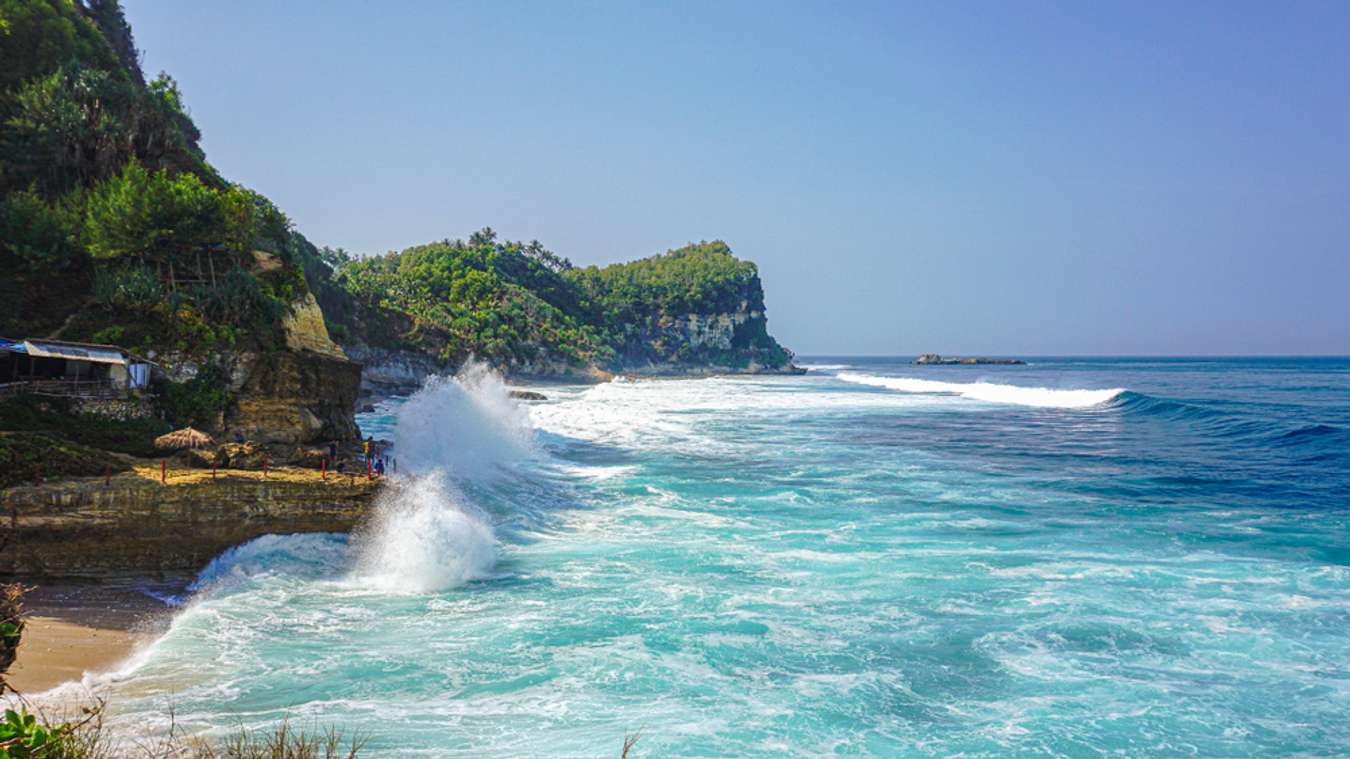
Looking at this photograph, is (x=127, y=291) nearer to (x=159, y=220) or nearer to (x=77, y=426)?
(x=159, y=220)

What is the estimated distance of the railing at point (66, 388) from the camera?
19.8m

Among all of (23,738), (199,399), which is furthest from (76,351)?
(23,738)

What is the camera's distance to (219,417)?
22.8 m

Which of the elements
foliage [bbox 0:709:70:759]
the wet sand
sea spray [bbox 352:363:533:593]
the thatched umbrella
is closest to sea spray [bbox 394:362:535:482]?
sea spray [bbox 352:363:533:593]

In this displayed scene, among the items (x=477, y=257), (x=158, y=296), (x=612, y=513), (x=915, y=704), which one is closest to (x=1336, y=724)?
(x=915, y=704)

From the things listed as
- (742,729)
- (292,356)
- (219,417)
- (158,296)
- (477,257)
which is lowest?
(742,729)

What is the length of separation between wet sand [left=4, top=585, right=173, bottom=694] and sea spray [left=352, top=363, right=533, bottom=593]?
13.4ft

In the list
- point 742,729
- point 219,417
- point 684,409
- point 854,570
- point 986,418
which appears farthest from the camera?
point 684,409

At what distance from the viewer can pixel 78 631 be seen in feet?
42.7

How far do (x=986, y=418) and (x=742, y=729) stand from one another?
47.7m

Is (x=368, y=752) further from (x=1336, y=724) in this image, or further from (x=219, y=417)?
(x=219, y=417)

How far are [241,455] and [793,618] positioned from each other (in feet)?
46.7

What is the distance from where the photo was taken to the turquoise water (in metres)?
10.3

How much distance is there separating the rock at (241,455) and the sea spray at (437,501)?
→ 3.37m
